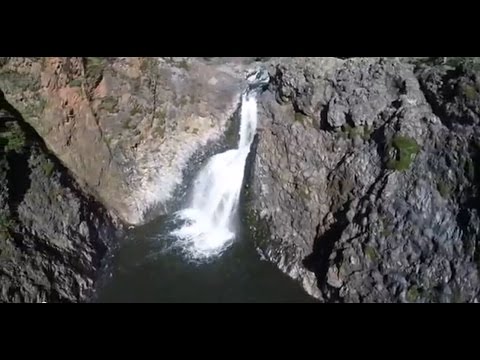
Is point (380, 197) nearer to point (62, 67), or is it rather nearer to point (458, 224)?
point (458, 224)

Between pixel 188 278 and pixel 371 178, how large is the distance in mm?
6576

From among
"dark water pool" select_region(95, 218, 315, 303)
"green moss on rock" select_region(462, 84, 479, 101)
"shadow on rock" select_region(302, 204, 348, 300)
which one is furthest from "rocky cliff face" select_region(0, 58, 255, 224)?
"green moss on rock" select_region(462, 84, 479, 101)

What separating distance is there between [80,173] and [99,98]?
115 inches

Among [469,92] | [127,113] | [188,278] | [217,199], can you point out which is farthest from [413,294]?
[127,113]

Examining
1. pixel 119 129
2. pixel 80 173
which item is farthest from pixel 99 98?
pixel 80 173

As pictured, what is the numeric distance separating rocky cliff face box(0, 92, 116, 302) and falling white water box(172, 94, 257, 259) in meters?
2.84

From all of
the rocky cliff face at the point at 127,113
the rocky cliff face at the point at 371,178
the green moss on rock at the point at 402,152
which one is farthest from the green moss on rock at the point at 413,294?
the rocky cliff face at the point at 127,113

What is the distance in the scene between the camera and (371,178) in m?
15.2

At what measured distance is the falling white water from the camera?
1642 centimetres

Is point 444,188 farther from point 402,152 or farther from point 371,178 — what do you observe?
point 371,178

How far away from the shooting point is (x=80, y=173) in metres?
16.6

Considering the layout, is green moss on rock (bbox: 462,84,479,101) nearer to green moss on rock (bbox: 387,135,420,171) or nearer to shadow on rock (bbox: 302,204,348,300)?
green moss on rock (bbox: 387,135,420,171)

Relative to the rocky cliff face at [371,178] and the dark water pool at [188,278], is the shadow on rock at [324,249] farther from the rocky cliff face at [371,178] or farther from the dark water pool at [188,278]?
the dark water pool at [188,278]

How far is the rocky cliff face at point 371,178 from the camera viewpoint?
13.4 meters
